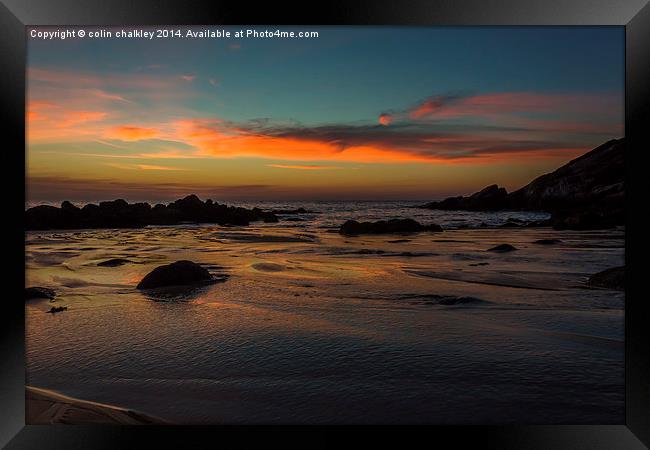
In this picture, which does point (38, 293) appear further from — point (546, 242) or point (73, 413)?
point (546, 242)

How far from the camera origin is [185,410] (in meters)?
2.92

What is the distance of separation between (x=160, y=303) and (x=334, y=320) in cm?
172

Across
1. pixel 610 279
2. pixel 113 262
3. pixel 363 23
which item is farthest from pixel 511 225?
pixel 113 262

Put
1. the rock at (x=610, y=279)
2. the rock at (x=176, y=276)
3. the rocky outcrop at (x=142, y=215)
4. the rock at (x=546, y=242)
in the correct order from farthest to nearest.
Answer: the rock at (x=546, y=242)
the rock at (x=176, y=276)
the rocky outcrop at (x=142, y=215)
the rock at (x=610, y=279)

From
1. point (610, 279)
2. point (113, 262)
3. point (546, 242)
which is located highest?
point (546, 242)

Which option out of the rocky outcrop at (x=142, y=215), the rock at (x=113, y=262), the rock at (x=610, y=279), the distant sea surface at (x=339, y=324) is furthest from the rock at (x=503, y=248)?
the rock at (x=113, y=262)

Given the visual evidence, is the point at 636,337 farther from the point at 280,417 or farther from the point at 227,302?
the point at 227,302

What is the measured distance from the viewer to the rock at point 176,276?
411cm

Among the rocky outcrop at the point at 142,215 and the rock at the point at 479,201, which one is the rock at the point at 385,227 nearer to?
the rock at the point at 479,201

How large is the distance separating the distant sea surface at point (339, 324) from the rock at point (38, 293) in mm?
80

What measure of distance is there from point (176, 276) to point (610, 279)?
4.11m

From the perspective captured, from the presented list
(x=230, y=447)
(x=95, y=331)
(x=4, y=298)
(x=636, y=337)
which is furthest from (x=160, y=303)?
(x=636, y=337)

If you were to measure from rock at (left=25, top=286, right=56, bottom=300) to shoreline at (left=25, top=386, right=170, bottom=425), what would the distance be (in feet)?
2.15

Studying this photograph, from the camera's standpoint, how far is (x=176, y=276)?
417 cm
